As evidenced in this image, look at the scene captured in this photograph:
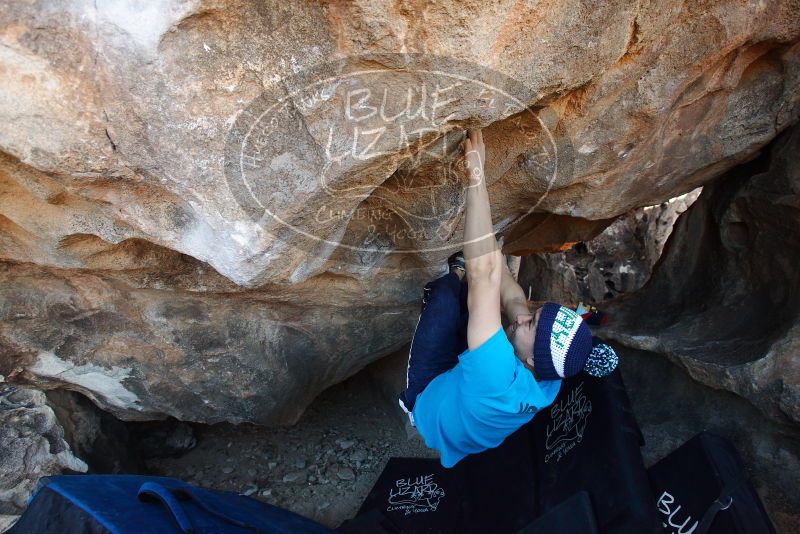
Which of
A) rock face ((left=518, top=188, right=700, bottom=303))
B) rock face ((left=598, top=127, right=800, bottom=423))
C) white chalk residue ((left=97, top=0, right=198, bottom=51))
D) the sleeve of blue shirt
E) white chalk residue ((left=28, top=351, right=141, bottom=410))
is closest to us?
white chalk residue ((left=97, top=0, right=198, bottom=51))

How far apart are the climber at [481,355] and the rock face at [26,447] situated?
88 centimetres

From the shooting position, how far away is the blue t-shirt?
1.15 metres

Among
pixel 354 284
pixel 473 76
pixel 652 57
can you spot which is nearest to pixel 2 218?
pixel 354 284

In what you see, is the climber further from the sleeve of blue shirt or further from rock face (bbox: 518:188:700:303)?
rock face (bbox: 518:188:700:303)

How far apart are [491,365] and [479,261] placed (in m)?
0.21

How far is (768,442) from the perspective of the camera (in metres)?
1.40

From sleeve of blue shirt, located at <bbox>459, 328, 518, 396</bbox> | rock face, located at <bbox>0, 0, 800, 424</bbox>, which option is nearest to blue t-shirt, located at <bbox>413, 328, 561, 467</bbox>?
sleeve of blue shirt, located at <bbox>459, 328, 518, 396</bbox>

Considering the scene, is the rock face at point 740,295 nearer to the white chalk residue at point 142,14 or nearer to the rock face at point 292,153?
the rock face at point 292,153

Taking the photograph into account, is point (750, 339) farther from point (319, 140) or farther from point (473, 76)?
point (319, 140)

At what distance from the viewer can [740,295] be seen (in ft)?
5.33

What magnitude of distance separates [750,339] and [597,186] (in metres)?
0.55

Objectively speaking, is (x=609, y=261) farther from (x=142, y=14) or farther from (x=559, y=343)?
(x=142, y=14)

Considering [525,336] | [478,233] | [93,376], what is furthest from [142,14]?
[93,376]

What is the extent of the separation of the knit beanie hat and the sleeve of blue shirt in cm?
6
